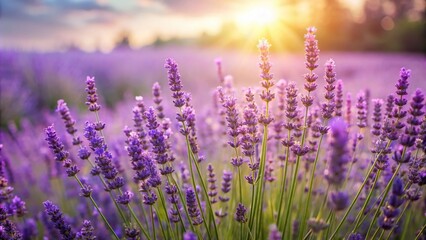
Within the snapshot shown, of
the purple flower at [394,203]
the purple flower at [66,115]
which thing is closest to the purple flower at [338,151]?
the purple flower at [394,203]

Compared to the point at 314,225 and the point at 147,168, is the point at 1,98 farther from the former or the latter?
the point at 314,225

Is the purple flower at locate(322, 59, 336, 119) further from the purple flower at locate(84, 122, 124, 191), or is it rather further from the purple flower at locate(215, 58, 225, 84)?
the purple flower at locate(84, 122, 124, 191)

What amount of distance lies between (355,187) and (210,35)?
158ft

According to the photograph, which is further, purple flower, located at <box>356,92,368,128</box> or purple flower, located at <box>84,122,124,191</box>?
purple flower, located at <box>356,92,368,128</box>

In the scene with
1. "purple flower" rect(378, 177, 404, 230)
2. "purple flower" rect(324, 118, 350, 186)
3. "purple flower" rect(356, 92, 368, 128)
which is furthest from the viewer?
"purple flower" rect(356, 92, 368, 128)

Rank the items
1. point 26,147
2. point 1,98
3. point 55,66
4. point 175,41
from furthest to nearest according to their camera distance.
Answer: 1. point 175,41
2. point 55,66
3. point 1,98
4. point 26,147

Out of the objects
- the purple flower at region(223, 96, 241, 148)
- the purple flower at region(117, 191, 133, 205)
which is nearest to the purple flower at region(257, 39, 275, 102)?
the purple flower at region(223, 96, 241, 148)

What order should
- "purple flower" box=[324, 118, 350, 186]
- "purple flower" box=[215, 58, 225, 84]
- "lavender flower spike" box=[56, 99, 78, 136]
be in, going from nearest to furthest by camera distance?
1. "purple flower" box=[324, 118, 350, 186]
2. "lavender flower spike" box=[56, 99, 78, 136]
3. "purple flower" box=[215, 58, 225, 84]

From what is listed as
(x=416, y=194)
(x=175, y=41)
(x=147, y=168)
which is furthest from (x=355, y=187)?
(x=175, y=41)

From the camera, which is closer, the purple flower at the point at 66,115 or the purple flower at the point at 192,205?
the purple flower at the point at 192,205

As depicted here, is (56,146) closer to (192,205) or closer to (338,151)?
(192,205)

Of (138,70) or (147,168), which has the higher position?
(138,70)

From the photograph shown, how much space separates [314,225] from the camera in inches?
49.6

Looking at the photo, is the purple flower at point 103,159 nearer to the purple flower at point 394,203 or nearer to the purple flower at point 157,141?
the purple flower at point 157,141
